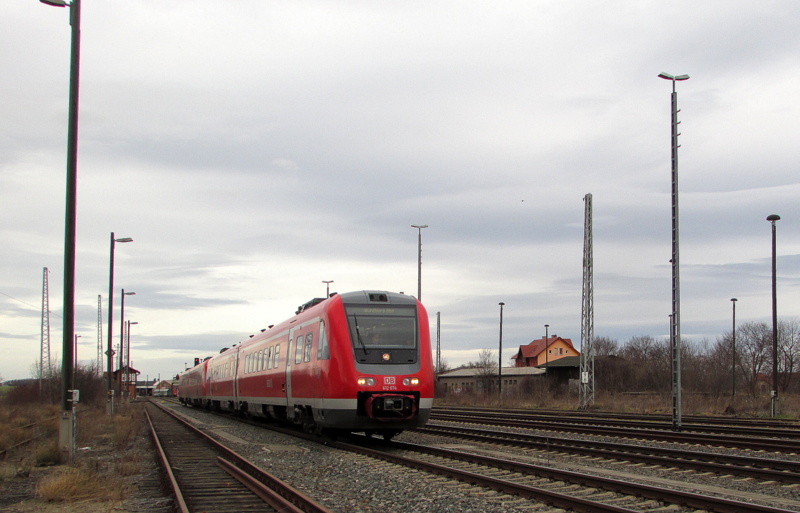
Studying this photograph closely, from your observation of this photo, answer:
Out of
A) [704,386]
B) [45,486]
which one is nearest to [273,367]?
[45,486]

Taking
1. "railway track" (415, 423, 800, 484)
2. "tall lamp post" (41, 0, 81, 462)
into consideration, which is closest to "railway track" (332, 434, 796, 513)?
"railway track" (415, 423, 800, 484)

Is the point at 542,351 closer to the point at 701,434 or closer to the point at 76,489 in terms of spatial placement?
the point at 701,434

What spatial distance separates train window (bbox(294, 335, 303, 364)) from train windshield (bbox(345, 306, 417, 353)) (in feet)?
9.51

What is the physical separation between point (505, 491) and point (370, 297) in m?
7.13

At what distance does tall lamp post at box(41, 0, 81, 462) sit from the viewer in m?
14.2

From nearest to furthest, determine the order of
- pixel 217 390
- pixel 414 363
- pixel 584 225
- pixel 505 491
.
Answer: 1. pixel 505 491
2. pixel 414 363
3. pixel 584 225
4. pixel 217 390

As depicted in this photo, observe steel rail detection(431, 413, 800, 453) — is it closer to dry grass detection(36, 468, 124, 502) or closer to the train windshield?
the train windshield

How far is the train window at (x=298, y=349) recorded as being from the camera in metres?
18.1

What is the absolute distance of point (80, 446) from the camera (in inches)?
738

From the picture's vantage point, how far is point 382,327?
15641 mm

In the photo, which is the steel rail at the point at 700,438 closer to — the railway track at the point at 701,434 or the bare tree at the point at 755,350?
the railway track at the point at 701,434

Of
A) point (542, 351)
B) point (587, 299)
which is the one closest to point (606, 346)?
point (542, 351)

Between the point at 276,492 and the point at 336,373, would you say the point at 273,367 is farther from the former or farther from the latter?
the point at 276,492

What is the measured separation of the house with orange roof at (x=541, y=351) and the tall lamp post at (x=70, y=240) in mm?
99871
